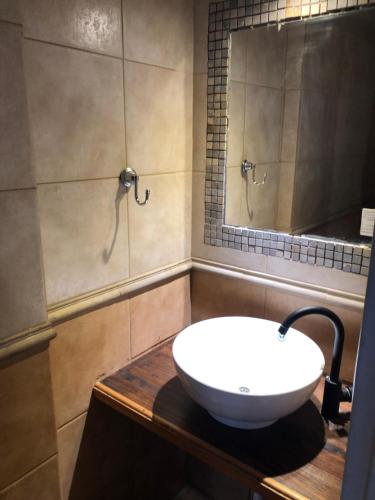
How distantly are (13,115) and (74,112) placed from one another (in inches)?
8.6

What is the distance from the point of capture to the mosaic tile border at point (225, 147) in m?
1.21

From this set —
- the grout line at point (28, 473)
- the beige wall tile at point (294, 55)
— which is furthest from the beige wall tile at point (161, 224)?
the grout line at point (28, 473)

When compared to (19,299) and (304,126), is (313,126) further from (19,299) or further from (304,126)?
(19,299)

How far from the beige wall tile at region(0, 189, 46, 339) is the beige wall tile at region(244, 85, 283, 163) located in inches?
31.6

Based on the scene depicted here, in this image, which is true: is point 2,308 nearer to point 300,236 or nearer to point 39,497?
point 39,497

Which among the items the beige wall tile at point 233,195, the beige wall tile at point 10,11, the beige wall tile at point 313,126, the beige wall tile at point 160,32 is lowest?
the beige wall tile at point 233,195

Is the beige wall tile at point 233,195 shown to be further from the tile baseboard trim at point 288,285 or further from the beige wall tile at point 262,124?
the tile baseboard trim at point 288,285

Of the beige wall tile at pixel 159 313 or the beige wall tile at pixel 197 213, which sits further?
the beige wall tile at pixel 197 213

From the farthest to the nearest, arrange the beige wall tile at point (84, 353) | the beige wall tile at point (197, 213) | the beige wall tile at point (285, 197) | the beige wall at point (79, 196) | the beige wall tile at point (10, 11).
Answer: the beige wall tile at point (197, 213)
the beige wall tile at point (285, 197)
the beige wall tile at point (84, 353)
the beige wall at point (79, 196)
the beige wall tile at point (10, 11)

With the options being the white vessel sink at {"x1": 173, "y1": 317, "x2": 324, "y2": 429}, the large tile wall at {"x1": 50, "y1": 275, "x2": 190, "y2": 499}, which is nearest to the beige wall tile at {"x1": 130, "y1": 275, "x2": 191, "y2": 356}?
the large tile wall at {"x1": 50, "y1": 275, "x2": 190, "y2": 499}

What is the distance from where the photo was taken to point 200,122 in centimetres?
146

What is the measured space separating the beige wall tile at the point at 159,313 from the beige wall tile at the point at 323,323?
340 mm

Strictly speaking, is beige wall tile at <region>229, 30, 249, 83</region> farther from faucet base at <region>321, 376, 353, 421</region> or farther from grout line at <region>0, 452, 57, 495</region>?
grout line at <region>0, 452, 57, 495</region>

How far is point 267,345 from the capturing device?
4.33ft
